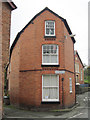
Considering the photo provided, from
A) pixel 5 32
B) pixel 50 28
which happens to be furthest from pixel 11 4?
pixel 50 28

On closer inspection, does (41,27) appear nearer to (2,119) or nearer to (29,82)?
(29,82)

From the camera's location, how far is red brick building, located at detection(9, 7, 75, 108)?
14.6 m

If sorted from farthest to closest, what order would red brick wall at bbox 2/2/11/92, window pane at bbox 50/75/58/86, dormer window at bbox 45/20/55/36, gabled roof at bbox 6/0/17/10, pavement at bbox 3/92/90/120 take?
dormer window at bbox 45/20/55/36
window pane at bbox 50/75/58/86
gabled roof at bbox 6/0/17/10
pavement at bbox 3/92/90/120
red brick wall at bbox 2/2/11/92

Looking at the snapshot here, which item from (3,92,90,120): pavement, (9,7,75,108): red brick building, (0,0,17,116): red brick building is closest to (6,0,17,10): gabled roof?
(0,0,17,116): red brick building

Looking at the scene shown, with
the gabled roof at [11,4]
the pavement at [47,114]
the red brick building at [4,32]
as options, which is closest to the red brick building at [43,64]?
the pavement at [47,114]

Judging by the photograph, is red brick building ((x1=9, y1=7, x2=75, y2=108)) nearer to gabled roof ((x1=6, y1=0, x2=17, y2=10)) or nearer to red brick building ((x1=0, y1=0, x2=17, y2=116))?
gabled roof ((x1=6, y1=0, x2=17, y2=10))

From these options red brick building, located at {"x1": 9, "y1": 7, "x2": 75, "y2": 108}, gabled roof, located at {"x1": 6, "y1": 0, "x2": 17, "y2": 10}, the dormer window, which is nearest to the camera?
gabled roof, located at {"x1": 6, "y1": 0, "x2": 17, "y2": 10}

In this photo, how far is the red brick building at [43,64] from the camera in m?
14.6

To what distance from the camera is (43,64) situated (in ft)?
49.0

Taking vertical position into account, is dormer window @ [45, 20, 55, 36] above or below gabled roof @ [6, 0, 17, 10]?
below

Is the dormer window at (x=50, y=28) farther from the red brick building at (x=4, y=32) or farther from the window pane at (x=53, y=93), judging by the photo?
the window pane at (x=53, y=93)

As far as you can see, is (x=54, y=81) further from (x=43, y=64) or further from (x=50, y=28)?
(x=50, y=28)

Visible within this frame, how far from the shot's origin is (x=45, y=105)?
46.8 ft

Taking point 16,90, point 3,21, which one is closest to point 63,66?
point 16,90
